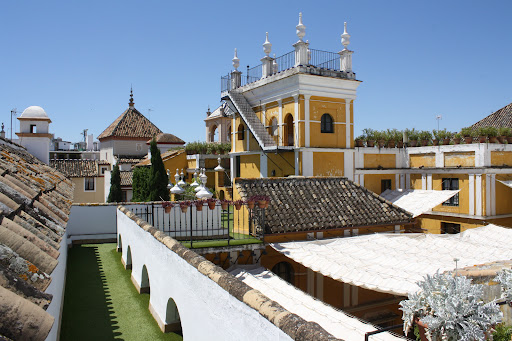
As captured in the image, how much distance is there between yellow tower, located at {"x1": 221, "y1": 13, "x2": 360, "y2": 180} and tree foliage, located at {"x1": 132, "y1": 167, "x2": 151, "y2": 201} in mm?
6405

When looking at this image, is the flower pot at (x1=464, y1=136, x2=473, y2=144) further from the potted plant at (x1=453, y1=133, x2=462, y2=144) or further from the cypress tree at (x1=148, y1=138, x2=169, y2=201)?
the cypress tree at (x1=148, y1=138, x2=169, y2=201)

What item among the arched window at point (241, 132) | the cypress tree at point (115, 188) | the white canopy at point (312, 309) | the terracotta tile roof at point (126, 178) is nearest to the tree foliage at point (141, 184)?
the cypress tree at point (115, 188)

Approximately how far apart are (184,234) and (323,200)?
16.0 ft

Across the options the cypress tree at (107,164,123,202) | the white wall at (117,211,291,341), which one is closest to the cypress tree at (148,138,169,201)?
the cypress tree at (107,164,123,202)

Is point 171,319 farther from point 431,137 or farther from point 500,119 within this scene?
point 500,119

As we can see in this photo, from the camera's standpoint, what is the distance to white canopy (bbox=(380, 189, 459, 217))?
1805 cm

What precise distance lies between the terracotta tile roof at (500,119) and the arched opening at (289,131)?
54.0ft

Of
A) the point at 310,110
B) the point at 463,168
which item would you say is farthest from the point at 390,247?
the point at 463,168

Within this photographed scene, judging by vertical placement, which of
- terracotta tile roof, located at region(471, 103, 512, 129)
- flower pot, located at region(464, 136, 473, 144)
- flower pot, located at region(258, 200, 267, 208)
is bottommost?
flower pot, located at region(258, 200, 267, 208)

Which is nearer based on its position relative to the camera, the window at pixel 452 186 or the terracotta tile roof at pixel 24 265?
the terracotta tile roof at pixel 24 265

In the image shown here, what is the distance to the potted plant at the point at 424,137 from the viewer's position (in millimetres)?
24094

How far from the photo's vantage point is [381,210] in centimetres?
1426

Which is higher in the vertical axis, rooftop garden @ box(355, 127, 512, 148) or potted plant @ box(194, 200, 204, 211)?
rooftop garden @ box(355, 127, 512, 148)

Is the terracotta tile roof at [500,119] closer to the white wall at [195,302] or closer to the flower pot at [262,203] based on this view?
the flower pot at [262,203]
